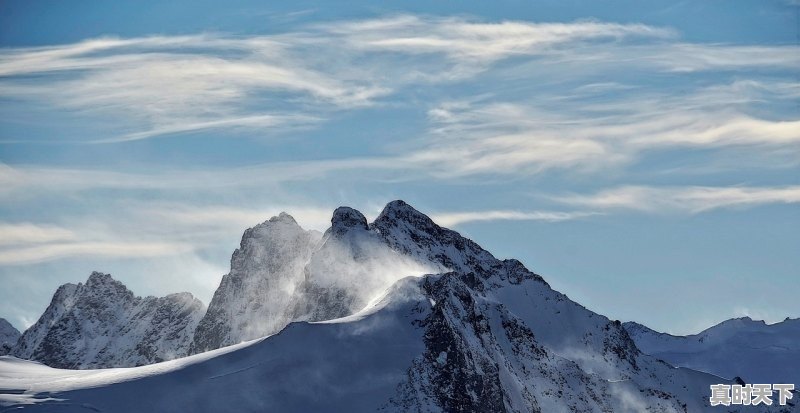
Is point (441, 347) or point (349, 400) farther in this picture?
point (441, 347)

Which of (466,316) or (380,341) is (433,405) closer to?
(380,341)

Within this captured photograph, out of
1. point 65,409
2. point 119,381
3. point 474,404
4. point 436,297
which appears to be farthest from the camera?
point 436,297

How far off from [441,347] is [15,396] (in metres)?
51.5

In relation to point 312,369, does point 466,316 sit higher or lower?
higher

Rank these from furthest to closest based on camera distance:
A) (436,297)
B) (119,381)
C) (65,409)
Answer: (436,297)
(119,381)
(65,409)

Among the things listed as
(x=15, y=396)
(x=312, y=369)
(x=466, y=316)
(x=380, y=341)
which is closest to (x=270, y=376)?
(x=312, y=369)

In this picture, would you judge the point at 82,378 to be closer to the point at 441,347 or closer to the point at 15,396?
the point at 15,396

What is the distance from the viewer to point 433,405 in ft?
509

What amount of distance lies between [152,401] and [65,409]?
9.63 m

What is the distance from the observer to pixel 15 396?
14388 centimetres

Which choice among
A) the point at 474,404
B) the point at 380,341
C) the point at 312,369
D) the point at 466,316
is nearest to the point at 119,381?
the point at 312,369

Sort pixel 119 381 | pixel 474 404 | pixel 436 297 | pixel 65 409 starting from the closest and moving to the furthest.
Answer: pixel 65 409, pixel 119 381, pixel 474 404, pixel 436 297

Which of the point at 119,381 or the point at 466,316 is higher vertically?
the point at 466,316

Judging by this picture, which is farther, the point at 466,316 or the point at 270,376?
the point at 466,316
